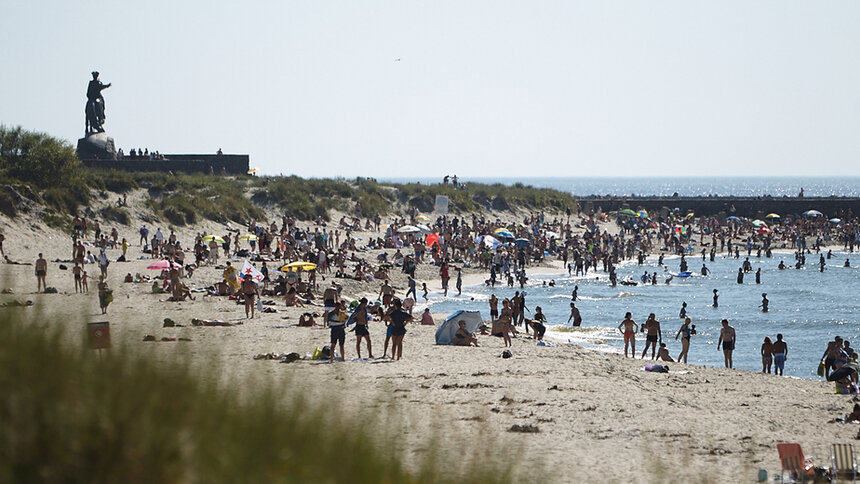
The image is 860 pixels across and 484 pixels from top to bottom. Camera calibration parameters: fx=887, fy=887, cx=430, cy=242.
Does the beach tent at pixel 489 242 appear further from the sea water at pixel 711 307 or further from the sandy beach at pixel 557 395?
the sandy beach at pixel 557 395

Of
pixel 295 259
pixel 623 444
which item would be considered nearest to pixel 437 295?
pixel 295 259

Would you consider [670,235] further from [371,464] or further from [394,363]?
[371,464]

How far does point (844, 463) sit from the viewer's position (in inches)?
366

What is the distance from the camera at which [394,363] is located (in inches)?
603

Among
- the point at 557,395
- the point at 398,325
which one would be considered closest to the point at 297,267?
the point at 398,325

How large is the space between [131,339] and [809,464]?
25.4 feet

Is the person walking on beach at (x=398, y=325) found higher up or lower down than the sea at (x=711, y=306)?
higher up

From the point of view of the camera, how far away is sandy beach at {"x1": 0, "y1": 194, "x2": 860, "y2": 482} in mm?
8898

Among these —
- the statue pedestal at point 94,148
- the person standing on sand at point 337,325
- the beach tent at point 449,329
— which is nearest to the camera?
the person standing on sand at point 337,325

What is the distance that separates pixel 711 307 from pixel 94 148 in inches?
1319

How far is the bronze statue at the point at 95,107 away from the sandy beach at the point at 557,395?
25657 millimetres

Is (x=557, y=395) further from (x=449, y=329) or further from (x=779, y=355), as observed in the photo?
(x=779, y=355)

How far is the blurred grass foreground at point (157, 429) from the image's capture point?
3.55 metres

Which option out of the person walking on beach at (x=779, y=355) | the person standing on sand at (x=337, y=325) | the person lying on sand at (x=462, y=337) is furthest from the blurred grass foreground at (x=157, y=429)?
the person walking on beach at (x=779, y=355)
